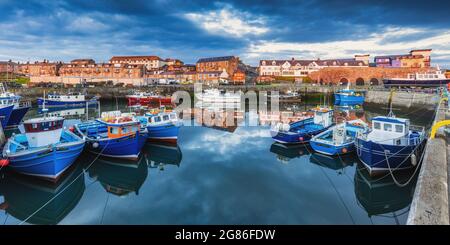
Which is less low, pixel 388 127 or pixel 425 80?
pixel 425 80

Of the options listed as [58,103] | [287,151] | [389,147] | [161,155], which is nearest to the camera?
[389,147]

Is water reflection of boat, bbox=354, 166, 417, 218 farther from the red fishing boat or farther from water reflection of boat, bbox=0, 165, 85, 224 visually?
the red fishing boat

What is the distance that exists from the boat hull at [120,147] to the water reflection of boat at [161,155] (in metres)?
1.16

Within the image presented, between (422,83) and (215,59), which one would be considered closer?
(422,83)

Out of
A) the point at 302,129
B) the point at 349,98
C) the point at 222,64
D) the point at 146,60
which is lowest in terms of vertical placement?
the point at 302,129

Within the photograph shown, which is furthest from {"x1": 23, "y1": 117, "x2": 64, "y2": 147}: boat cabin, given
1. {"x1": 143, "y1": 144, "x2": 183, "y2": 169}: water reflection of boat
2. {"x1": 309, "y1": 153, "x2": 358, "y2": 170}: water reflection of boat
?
{"x1": 309, "y1": 153, "x2": 358, "y2": 170}: water reflection of boat

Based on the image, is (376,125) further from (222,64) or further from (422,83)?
(222,64)

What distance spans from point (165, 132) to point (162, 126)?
0.51 meters

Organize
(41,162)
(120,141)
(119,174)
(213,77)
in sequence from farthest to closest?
(213,77)
(120,141)
(119,174)
(41,162)

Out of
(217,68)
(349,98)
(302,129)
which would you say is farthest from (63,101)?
(217,68)

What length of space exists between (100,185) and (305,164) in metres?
11.1

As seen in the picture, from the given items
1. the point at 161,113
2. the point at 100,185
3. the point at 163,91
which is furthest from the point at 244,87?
the point at 100,185

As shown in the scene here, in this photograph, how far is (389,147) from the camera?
12.4 meters

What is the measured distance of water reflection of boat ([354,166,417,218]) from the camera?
1034 cm
